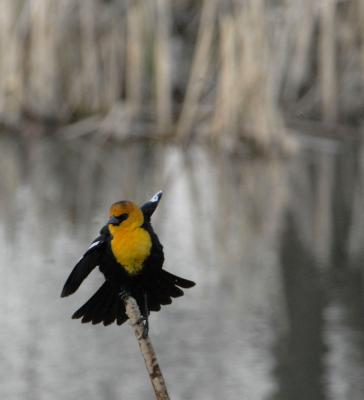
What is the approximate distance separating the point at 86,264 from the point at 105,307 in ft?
0.49

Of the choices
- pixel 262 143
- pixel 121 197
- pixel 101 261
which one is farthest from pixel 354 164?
pixel 101 261

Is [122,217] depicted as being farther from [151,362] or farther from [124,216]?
[151,362]

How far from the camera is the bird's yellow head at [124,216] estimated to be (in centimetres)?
262

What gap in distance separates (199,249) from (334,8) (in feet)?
16.4

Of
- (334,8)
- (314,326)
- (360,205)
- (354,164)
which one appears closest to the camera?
(314,326)

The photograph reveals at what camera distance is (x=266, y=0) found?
1298 centimetres

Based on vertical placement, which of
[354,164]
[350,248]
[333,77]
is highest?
[333,77]

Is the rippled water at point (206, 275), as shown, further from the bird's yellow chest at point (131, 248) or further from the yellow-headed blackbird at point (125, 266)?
the bird's yellow chest at point (131, 248)

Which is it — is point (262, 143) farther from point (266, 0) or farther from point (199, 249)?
point (199, 249)

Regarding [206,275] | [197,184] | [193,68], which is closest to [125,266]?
[206,275]

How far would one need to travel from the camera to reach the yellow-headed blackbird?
268cm

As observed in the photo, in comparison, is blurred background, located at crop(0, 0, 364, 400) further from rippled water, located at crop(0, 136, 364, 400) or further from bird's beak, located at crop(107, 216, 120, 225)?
bird's beak, located at crop(107, 216, 120, 225)

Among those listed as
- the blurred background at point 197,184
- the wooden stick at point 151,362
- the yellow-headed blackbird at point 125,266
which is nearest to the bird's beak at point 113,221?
the yellow-headed blackbird at point 125,266

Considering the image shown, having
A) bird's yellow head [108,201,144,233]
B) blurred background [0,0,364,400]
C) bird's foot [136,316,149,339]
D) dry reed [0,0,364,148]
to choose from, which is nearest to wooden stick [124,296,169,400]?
bird's foot [136,316,149,339]
